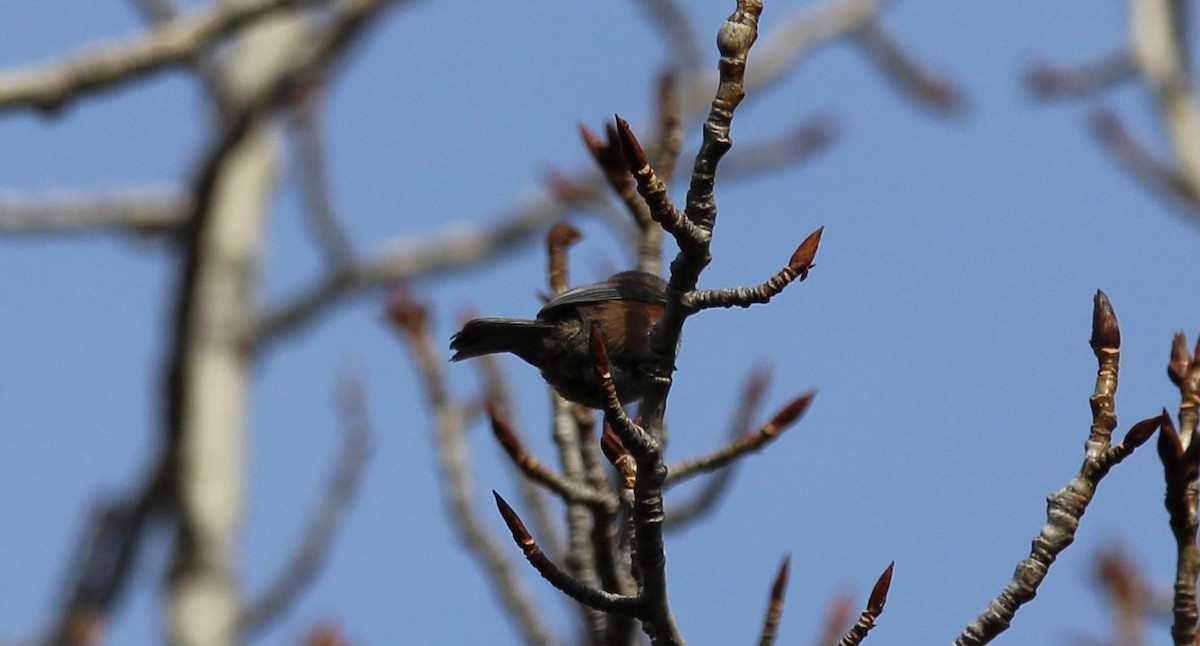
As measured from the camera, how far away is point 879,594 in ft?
8.27

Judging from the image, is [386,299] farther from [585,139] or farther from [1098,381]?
[1098,381]

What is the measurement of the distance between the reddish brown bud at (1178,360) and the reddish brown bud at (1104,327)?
0.48 feet

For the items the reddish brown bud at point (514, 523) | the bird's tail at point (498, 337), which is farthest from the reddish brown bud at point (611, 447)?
the bird's tail at point (498, 337)

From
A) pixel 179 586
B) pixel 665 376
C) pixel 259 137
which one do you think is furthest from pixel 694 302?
pixel 259 137

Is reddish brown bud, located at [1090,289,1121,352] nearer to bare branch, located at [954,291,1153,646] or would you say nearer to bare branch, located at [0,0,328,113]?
bare branch, located at [954,291,1153,646]

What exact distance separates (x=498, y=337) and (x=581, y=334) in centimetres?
22

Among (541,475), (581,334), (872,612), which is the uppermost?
(581,334)

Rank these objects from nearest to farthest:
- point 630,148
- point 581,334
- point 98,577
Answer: point 630,148 → point 581,334 → point 98,577

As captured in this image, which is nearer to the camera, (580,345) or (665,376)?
(665,376)

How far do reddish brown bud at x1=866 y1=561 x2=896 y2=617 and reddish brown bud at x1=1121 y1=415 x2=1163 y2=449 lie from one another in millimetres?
460

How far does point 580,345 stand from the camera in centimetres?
366

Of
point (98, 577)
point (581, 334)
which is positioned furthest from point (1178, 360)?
point (98, 577)

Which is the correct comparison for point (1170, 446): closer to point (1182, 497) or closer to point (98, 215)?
point (1182, 497)

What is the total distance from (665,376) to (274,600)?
506 centimetres
